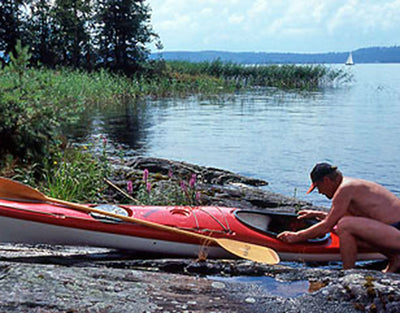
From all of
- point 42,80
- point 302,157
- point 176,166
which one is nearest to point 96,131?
point 302,157

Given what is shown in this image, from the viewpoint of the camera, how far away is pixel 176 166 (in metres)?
9.58

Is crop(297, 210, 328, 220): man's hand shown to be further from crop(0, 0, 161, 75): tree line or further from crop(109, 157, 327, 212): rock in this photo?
crop(0, 0, 161, 75): tree line

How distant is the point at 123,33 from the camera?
3656 centimetres

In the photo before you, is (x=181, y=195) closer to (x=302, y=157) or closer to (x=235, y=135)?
(x=302, y=157)

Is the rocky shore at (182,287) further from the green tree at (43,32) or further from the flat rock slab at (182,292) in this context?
the green tree at (43,32)

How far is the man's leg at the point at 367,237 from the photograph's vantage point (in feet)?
15.7

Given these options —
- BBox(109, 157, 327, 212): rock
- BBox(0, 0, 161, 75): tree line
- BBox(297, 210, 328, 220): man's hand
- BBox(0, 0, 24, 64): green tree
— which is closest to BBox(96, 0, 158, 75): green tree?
BBox(0, 0, 161, 75): tree line

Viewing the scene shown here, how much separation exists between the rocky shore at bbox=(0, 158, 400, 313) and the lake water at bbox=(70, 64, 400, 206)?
5186 millimetres

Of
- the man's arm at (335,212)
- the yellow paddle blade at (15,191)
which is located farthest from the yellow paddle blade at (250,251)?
the yellow paddle blade at (15,191)

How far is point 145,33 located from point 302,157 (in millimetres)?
24855

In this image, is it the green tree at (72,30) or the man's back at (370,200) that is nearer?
the man's back at (370,200)

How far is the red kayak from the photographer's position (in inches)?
202

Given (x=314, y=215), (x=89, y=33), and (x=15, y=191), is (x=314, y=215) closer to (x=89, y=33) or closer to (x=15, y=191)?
(x=15, y=191)

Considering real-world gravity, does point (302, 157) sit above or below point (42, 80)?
below
